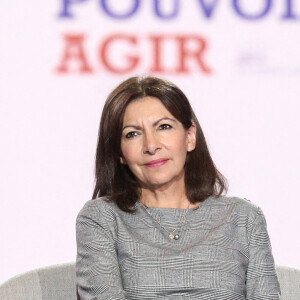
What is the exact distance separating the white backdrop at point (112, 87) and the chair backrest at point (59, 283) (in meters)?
1.25

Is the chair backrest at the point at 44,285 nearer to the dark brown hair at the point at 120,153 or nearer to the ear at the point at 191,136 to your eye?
the dark brown hair at the point at 120,153

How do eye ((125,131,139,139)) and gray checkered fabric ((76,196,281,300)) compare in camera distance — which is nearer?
gray checkered fabric ((76,196,281,300))

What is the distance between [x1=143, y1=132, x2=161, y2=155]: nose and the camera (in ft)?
8.57

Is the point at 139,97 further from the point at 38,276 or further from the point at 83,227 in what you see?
the point at 38,276

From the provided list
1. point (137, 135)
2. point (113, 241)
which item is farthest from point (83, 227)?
point (137, 135)

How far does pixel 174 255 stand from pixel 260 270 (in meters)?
0.27

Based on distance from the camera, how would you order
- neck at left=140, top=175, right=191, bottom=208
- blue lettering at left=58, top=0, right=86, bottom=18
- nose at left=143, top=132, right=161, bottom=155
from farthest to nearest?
1. blue lettering at left=58, top=0, right=86, bottom=18
2. neck at left=140, top=175, right=191, bottom=208
3. nose at left=143, top=132, right=161, bottom=155

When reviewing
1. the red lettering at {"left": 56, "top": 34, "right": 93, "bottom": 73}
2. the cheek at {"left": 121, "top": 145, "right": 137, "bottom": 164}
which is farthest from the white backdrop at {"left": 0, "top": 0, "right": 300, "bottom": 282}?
the cheek at {"left": 121, "top": 145, "right": 137, "bottom": 164}

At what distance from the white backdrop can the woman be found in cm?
125

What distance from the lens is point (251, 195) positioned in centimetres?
406

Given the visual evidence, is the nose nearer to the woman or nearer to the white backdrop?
the woman

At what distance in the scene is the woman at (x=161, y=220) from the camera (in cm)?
254

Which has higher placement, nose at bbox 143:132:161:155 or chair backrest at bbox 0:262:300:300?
nose at bbox 143:132:161:155

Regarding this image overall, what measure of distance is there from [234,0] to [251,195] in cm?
93
